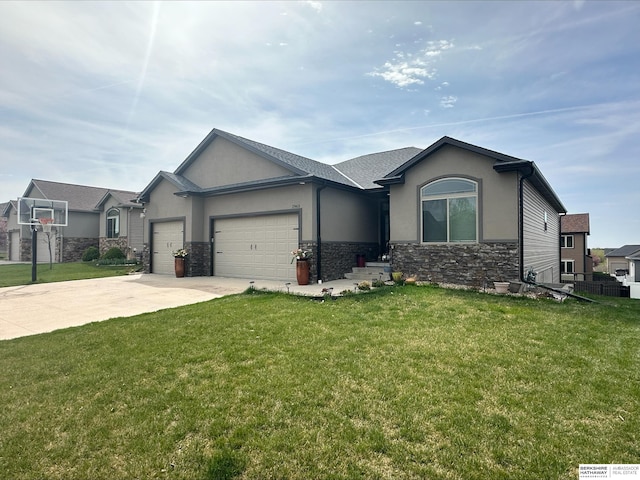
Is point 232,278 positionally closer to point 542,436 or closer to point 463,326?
point 463,326

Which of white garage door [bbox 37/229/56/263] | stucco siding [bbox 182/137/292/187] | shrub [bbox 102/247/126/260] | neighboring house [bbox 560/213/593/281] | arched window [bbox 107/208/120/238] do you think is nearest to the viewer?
stucco siding [bbox 182/137/292/187]

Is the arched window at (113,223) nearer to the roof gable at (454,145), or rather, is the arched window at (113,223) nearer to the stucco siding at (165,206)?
the stucco siding at (165,206)

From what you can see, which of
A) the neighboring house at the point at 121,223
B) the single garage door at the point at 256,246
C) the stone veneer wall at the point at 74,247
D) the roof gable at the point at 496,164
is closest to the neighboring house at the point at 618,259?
the roof gable at the point at 496,164

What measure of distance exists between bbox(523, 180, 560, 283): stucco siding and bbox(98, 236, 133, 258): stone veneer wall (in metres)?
22.8

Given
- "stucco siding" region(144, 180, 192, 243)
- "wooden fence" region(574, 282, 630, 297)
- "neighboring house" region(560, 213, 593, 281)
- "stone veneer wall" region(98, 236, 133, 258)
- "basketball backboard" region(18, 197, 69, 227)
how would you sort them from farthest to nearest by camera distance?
"neighboring house" region(560, 213, 593, 281) < "stone veneer wall" region(98, 236, 133, 258) < "basketball backboard" region(18, 197, 69, 227) < "wooden fence" region(574, 282, 630, 297) < "stucco siding" region(144, 180, 192, 243)

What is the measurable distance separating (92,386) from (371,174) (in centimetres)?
1274

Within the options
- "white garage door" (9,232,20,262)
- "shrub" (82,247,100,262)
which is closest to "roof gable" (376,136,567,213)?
Answer: "shrub" (82,247,100,262)

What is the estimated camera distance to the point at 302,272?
10.7 m

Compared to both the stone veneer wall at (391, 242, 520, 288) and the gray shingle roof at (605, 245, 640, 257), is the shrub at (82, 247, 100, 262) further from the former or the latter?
the gray shingle roof at (605, 245, 640, 257)

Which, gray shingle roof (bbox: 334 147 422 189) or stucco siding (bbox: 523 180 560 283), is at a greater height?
gray shingle roof (bbox: 334 147 422 189)

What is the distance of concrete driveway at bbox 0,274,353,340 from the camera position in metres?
6.71

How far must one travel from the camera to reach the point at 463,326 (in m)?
5.59

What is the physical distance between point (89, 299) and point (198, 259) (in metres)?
5.26

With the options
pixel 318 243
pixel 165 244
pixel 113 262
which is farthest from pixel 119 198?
pixel 318 243
